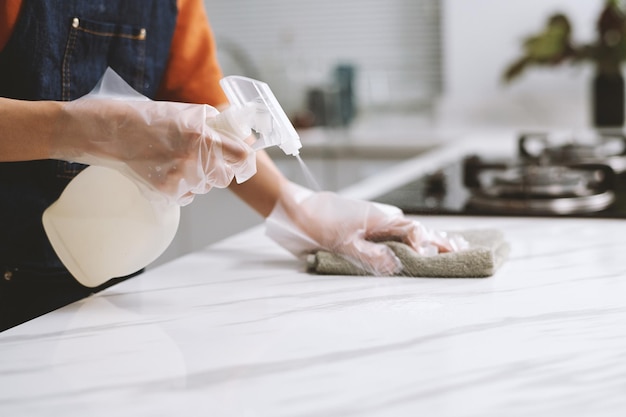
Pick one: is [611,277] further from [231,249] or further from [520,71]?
[520,71]

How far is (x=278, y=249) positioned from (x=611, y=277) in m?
0.45

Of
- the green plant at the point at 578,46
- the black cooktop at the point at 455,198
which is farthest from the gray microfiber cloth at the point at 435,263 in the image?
the green plant at the point at 578,46

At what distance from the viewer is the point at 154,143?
2.53 ft

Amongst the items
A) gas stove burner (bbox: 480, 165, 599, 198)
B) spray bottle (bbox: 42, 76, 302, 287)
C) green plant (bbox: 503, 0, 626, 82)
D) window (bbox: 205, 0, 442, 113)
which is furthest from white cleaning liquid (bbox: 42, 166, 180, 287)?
window (bbox: 205, 0, 442, 113)

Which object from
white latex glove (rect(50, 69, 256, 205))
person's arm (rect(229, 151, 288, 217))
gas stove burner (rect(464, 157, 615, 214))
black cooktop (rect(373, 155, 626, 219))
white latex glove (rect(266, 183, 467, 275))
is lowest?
black cooktop (rect(373, 155, 626, 219))

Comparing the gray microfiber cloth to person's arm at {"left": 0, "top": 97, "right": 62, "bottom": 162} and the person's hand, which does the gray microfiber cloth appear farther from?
person's arm at {"left": 0, "top": 97, "right": 62, "bottom": 162}

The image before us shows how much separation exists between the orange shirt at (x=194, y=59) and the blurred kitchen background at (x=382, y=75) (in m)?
1.40

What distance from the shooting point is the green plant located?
2.64 metres

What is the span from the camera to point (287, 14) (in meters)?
3.50

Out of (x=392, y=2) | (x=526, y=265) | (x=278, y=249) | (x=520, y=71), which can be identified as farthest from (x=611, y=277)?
(x=392, y=2)

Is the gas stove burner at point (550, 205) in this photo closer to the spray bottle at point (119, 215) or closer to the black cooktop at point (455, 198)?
the black cooktop at point (455, 198)

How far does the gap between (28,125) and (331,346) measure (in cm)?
36

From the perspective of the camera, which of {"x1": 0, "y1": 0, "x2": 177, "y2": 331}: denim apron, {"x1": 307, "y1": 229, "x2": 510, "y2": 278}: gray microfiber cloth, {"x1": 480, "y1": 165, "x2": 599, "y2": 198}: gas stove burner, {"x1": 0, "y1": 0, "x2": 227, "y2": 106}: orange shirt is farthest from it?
{"x1": 480, "y1": 165, "x2": 599, "y2": 198}: gas stove burner

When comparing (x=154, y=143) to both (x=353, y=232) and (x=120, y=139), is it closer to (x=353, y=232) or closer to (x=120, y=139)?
(x=120, y=139)
